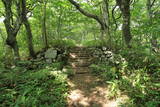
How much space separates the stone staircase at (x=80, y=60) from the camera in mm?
6852

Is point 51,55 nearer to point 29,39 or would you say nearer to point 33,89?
point 29,39

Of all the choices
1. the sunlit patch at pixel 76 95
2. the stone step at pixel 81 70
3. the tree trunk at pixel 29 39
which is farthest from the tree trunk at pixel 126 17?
the tree trunk at pixel 29 39

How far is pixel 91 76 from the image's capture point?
5906 mm

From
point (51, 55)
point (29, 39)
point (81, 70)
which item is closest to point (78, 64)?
point (81, 70)

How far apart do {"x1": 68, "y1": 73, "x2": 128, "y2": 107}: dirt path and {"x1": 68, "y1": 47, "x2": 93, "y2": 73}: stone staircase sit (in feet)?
3.25

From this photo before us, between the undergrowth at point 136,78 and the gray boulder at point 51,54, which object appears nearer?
the undergrowth at point 136,78

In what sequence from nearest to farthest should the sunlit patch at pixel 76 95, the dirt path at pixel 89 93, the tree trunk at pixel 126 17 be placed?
the dirt path at pixel 89 93 → the sunlit patch at pixel 76 95 → the tree trunk at pixel 126 17

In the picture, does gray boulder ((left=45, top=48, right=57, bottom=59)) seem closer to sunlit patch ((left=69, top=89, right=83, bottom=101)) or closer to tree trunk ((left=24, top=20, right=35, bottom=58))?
tree trunk ((left=24, top=20, right=35, bottom=58))

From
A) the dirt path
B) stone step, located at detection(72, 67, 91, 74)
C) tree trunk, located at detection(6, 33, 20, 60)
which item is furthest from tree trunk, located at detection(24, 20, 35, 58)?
the dirt path

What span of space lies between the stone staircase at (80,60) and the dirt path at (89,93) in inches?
39.0

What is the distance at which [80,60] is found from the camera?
7840 millimetres

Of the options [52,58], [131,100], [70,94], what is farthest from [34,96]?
[52,58]

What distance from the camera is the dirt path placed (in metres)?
3.84

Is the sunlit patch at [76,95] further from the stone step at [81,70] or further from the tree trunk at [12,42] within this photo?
the tree trunk at [12,42]
